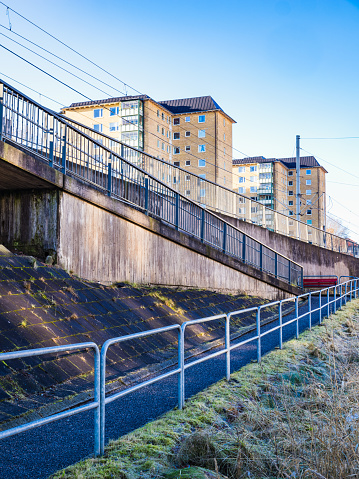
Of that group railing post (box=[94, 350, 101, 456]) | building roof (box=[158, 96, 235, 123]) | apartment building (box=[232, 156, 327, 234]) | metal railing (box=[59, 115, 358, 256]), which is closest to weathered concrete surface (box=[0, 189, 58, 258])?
railing post (box=[94, 350, 101, 456])

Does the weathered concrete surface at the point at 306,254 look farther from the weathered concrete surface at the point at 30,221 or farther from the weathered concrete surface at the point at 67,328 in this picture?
the weathered concrete surface at the point at 30,221

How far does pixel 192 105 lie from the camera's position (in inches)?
3246

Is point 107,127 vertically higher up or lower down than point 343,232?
higher up

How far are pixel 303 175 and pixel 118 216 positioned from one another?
107836mm

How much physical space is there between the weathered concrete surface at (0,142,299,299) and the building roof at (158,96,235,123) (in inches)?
2672

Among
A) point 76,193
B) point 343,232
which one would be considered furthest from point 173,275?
point 343,232

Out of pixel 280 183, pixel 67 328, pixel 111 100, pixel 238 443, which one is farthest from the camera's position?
pixel 280 183

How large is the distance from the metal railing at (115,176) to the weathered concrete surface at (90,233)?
60cm

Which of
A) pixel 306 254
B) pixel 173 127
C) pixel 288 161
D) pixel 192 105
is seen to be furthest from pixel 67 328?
pixel 288 161

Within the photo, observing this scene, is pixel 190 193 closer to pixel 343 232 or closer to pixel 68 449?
pixel 68 449

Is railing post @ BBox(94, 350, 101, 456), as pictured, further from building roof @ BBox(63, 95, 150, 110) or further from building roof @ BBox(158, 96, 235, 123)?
building roof @ BBox(158, 96, 235, 123)

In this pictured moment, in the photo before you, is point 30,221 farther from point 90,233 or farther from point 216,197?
point 216,197

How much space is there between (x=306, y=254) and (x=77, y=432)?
25331 millimetres

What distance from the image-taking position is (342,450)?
13.5ft
